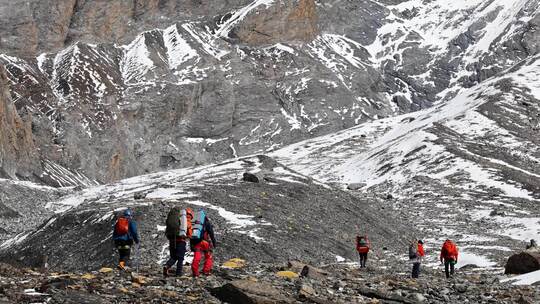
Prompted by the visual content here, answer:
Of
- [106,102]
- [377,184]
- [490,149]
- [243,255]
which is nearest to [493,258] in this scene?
[243,255]

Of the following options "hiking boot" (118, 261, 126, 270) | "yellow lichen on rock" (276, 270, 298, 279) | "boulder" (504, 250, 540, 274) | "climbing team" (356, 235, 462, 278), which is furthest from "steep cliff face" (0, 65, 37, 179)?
"yellow lichen on rock" (276, 270, 298, 279)

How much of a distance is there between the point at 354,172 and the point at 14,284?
3892 inches

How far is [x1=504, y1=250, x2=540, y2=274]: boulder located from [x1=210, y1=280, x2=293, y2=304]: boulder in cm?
1435

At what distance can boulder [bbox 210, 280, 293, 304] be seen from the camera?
15.1m

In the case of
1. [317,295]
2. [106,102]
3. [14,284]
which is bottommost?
[106,102]

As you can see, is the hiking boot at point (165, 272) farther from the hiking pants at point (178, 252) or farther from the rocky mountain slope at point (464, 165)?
the rocky mountain slope at point (464, 165)

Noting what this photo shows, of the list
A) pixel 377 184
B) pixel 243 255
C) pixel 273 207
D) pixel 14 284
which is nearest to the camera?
pixel 14 284

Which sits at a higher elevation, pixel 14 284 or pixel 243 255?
pixel 14 284

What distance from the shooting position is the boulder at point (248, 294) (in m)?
15.1

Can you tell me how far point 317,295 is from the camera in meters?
17.3

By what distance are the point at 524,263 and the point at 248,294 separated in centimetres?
1584

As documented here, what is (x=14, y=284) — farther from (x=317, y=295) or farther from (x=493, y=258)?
(x=493, y=258)

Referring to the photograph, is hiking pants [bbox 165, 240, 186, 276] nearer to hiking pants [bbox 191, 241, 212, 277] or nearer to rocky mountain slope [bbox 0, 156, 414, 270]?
hiking pants [bbox 191, 241, 212, 277]

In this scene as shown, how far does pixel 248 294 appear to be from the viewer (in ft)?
49.9
